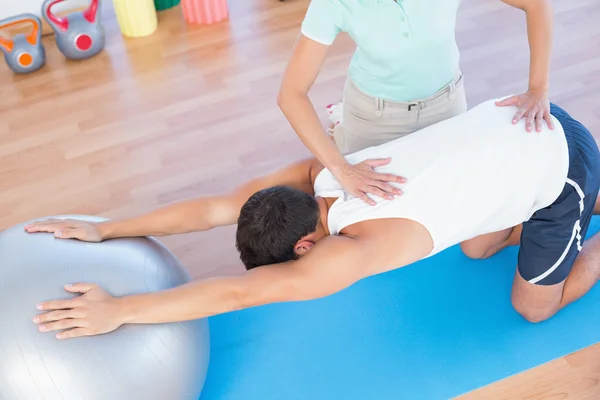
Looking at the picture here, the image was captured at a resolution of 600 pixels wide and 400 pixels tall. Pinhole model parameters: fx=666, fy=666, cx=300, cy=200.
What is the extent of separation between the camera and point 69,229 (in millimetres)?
1661

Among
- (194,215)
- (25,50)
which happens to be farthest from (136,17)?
(194,215)

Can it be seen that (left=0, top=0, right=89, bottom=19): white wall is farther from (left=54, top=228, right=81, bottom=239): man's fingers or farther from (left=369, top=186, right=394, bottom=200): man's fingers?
(left=369, top=186, right=394, bottom=200): man's fingers

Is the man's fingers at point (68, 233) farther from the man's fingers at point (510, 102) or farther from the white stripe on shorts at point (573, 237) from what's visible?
the white stripe on shorts at point (573, 237)

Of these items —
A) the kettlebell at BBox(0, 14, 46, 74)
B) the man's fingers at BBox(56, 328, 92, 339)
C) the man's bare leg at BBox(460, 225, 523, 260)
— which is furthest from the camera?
the kettlebell at BBox(0, 14, 46, 74)

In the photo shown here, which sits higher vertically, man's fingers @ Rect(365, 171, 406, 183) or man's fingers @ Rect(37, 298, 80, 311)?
man's fingers @ Rect(365, 171, 406, 183)

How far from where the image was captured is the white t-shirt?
155 centimetres

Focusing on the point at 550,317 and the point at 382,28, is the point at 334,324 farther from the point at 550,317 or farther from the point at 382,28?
the point at 382,28

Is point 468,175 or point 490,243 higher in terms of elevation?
point 468,175

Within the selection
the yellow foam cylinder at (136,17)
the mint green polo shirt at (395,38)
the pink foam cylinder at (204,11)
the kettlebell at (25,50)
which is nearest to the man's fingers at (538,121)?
the mint green polo shirt at (395,38)

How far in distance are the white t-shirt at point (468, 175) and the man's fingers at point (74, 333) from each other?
24.0 inches

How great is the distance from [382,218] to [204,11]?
6.98 ft

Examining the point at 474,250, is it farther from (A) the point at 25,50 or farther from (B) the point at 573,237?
(A) the point at 25,50

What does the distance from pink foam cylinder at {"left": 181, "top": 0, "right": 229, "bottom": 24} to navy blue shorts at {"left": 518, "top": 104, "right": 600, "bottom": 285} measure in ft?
6.58

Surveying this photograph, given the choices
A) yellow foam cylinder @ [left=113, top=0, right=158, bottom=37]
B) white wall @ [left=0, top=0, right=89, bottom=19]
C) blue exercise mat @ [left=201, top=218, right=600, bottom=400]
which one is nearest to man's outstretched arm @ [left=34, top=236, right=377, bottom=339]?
blue exercise mat @ [left=201, top=218, right=600, bottom=400]
